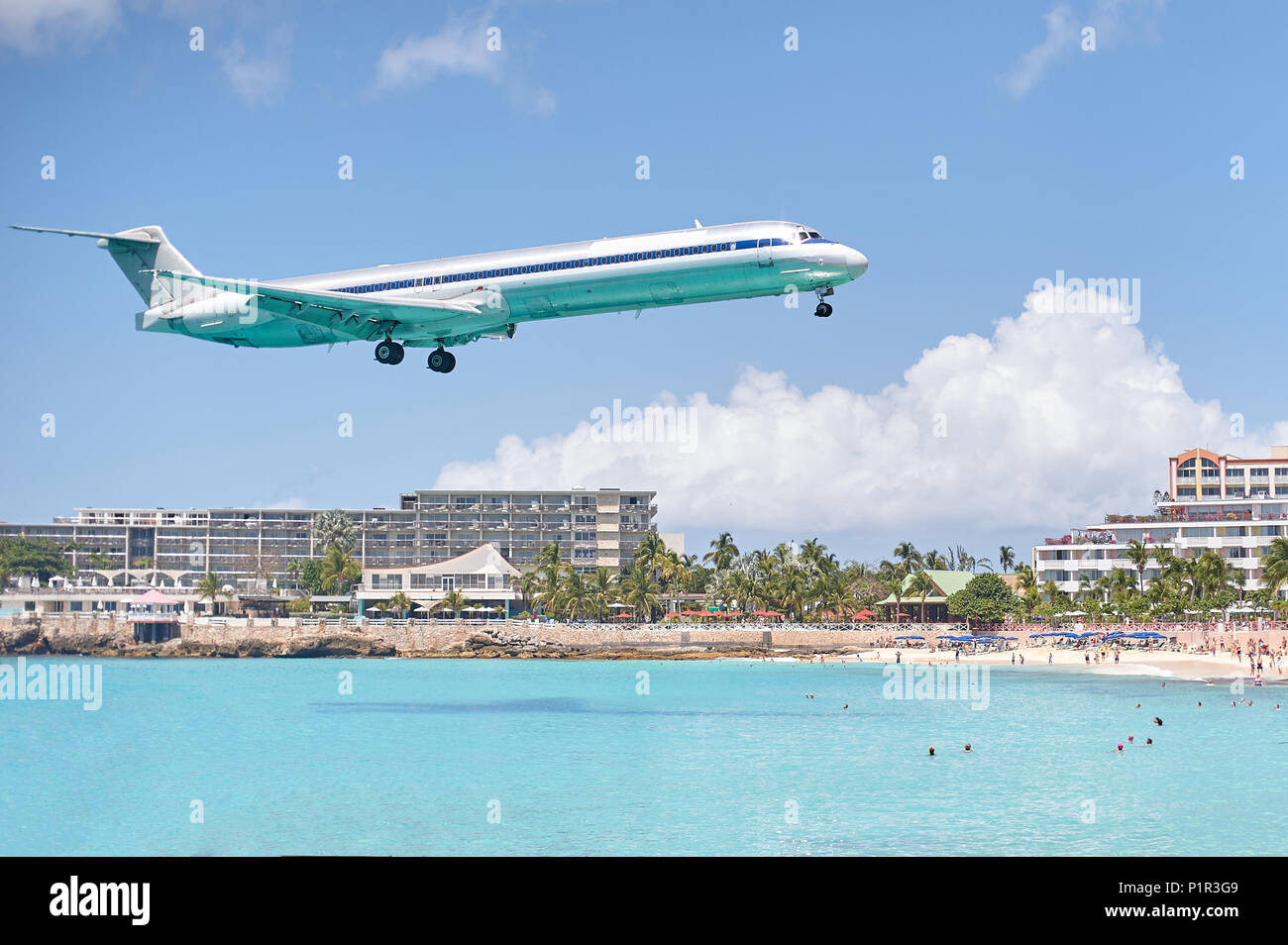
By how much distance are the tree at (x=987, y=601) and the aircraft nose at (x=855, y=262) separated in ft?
456

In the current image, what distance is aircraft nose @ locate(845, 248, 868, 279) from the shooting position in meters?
36.8

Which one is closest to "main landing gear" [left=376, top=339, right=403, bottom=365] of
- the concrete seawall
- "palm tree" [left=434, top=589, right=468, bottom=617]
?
the concrete seawall

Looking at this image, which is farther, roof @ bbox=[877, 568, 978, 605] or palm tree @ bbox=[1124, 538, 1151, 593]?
roof @ bbox=[877, 568, 978, 605]

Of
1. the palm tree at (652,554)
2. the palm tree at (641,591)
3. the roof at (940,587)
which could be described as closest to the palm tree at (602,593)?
the palm tree at (641,591)

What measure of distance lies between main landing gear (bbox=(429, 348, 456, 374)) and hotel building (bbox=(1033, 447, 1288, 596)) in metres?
144

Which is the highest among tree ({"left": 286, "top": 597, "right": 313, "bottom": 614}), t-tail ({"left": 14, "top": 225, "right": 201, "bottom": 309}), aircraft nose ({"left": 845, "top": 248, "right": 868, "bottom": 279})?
t-tail ({"left": 14, "top": 225, "right": 201, "bottom": 309})

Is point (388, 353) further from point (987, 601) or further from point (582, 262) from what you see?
point (987, 601)

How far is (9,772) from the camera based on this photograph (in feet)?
294

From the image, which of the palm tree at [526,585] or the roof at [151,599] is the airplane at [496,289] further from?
the roof at [151,599]

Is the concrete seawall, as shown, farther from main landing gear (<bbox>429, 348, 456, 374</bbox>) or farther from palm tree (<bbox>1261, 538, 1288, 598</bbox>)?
main landing gear (<bbox>429, 348, 456, 374</bbox>)
